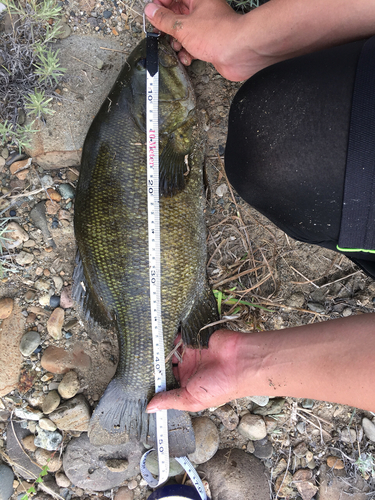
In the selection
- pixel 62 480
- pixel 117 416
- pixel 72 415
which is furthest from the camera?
pixel 62 480

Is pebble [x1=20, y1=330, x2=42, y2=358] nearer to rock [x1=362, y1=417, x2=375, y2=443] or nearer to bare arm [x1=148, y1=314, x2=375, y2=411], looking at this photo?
bare arm [x1=148, y1=314, x2=375, y2=411]

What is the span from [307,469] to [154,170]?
8.89ft

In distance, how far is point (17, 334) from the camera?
2746mm

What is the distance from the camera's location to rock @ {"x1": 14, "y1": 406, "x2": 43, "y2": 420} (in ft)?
8.95

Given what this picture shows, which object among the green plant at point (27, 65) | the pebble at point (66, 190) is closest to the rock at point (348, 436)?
the pebble at point (66, 190)

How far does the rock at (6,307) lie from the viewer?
268 cm

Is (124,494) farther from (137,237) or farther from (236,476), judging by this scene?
(137,237)

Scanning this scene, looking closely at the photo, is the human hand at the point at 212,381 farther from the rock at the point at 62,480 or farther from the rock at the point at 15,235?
the rock at the point at 15,235

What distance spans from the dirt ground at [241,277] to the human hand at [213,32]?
2.07 ft

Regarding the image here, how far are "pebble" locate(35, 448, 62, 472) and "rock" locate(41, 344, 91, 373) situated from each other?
0.67m

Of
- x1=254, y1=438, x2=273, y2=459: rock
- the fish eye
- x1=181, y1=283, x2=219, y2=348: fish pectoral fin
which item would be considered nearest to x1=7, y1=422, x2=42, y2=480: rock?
x1=181, y1=283, x2=219, y2=348: fish pectoral fin

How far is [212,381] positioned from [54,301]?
1428mm

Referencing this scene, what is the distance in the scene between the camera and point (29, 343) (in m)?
2.70

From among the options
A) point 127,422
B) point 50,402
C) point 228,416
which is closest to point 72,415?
point 50,402
